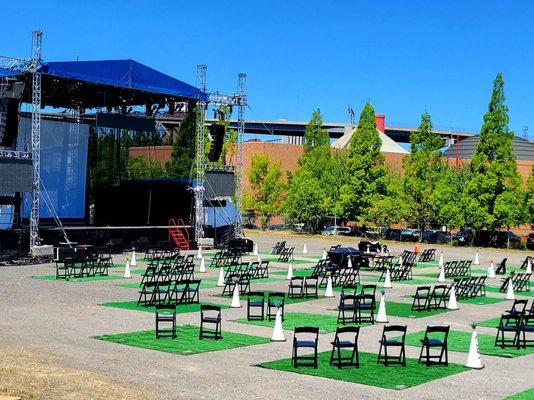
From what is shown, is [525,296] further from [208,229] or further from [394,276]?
[208,229]

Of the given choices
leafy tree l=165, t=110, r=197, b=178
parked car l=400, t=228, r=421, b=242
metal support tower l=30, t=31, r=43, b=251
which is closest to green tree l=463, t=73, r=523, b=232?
parked car l=400, t=228, r=421, b=242

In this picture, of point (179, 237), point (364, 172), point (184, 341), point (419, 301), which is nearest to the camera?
point (184, 341)

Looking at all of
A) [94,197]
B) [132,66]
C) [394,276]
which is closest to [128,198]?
[94,197]

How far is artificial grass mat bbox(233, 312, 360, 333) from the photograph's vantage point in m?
19.0

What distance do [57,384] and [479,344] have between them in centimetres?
915

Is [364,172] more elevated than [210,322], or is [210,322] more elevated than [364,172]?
[364,172]

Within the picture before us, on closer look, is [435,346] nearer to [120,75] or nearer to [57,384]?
[57,384]

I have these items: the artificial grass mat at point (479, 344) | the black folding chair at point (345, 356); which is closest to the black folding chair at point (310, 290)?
the artificial grass mat at point (479, 344)

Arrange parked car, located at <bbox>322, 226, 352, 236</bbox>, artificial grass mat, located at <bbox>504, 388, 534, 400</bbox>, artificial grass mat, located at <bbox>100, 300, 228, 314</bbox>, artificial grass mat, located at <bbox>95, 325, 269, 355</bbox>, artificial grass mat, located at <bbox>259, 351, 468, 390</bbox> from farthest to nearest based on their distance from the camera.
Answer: parked car, located at <bbox>322, 226, 352, 236</bbox> → artificial grass mat, located at <bbox>100, 300, 228, 314</bbox> → artificial grass mat, located at <bbox>95, 325, 269, 355</bbox> → artificial grass mat, located at <bbox>259, 351, 468, 390</bbox> → artificial grass mat, located at <bbox>504, 388, 534, 400</bbox>

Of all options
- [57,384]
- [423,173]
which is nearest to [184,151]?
[423,173]

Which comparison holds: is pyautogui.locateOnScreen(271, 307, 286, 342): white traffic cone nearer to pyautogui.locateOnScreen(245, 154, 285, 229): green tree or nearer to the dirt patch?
the dirt patch

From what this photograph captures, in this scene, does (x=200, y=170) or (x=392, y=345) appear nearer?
(x=392, y=345)

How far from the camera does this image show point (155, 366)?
45.6 feet

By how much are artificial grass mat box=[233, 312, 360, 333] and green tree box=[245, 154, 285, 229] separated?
50.9 meters
